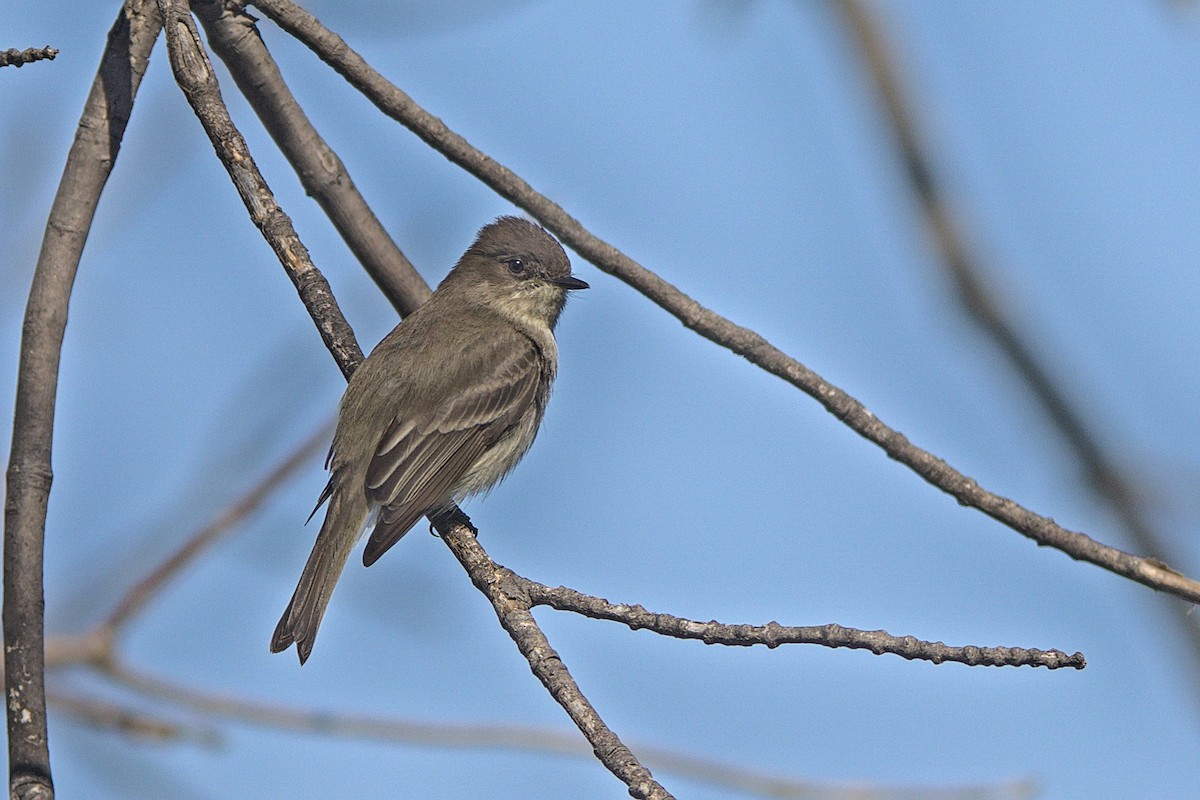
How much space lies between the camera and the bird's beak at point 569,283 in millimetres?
6676

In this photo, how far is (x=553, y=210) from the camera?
159 inches

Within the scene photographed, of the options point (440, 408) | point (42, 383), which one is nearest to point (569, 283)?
point (440, 408)

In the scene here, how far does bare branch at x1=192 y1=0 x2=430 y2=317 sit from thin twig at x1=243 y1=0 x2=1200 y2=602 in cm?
34

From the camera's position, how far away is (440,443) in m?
5.61

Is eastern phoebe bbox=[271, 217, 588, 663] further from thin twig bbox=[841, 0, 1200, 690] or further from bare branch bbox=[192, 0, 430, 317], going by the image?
thin twig bbox=[841, 0, 1200, 690]

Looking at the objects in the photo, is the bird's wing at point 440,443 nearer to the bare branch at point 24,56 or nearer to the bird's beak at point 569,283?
the bird's beak at point 569,283

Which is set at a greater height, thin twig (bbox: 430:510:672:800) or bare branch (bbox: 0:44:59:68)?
bare branch (bbox: 0:44:59:68)

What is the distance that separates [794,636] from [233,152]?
207 centimetres

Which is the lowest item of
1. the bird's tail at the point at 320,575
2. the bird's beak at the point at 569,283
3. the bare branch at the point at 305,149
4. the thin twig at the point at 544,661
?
the thin twig at the point at 544,661

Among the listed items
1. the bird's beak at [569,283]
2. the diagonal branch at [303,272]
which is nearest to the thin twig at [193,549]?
the diagonal branch at [303,272]

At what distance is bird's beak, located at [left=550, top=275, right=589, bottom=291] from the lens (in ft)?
21.9

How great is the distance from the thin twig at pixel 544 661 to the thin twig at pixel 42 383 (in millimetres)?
1095

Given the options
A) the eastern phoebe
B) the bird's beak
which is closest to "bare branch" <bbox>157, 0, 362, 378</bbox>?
the eastern phoebe

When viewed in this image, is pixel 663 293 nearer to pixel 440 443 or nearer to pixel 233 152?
pixel 233 152
